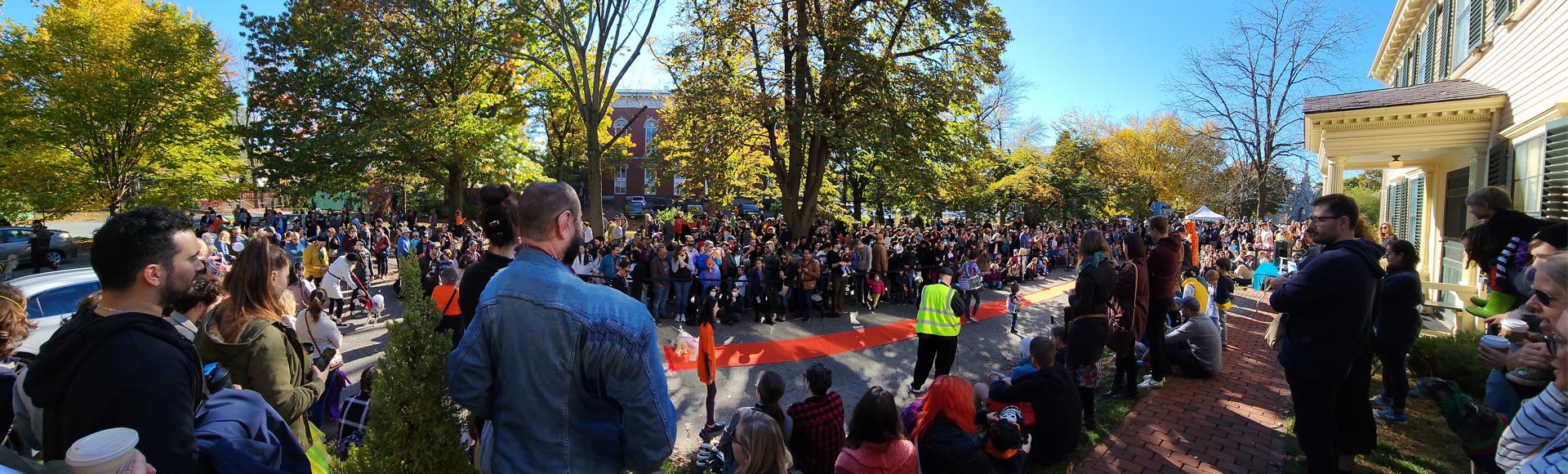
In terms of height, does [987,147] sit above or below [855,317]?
above

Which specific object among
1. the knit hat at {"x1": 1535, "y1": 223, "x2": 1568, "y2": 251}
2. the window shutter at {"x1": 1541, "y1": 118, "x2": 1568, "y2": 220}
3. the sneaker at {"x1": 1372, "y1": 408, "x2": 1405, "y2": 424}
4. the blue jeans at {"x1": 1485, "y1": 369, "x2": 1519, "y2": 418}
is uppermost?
the window shutter at {"x1": 1541, "y1": 118, "x2": 1568, "y2": 220}

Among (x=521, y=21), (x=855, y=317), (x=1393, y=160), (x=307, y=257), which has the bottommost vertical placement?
(x=855, y=317)

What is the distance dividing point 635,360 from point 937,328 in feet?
17.2

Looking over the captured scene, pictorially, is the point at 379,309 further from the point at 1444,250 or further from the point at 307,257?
the point at 1444,250

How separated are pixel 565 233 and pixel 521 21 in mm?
19303

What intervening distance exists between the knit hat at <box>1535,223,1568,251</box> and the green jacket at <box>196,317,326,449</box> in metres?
7.57

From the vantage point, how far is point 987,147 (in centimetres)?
1619

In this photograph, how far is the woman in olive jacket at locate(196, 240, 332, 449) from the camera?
9.02ft

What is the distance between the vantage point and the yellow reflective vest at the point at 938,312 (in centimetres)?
644

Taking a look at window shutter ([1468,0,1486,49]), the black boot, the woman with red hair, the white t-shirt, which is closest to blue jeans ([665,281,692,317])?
the white t-shirt

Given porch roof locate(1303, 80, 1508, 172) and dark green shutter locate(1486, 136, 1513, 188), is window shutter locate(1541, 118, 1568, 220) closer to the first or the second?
dark green shutter locate(1486, 136, 1513, 188)

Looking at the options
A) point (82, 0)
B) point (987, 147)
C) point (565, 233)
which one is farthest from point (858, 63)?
point (82, 0)

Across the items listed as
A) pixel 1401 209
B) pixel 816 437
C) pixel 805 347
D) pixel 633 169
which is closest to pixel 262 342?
pixel 816 437

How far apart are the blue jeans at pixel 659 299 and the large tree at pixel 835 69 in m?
4.32
